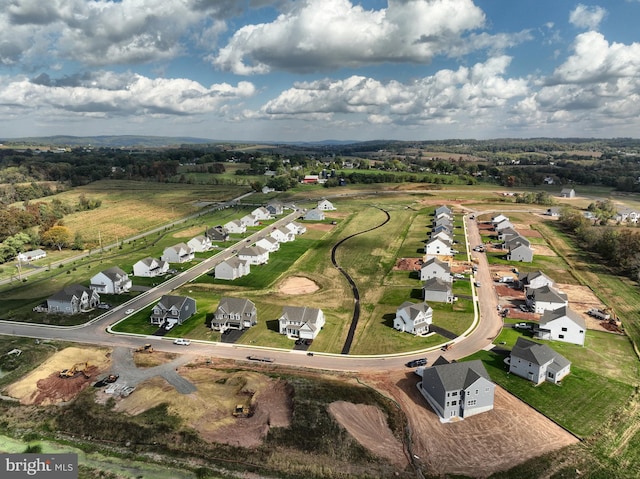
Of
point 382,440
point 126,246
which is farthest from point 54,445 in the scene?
point 126,246

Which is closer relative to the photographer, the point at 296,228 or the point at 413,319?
the point at 413,319

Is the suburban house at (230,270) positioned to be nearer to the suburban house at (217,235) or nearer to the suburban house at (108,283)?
the suburban house at (108,283)

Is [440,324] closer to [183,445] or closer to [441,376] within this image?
[441,376]

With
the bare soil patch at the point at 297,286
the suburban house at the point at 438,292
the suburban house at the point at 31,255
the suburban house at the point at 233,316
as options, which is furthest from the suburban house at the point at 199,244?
the suburban house at the point at 438,292

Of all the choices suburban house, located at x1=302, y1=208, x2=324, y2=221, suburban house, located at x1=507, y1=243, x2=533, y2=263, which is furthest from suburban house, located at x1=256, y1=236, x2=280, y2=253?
suburban house, located at x1=507, y1=243, x2=533, y2=263

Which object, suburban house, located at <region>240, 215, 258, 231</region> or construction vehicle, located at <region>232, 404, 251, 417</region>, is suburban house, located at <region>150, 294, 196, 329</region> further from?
suburban house, located at <region>240, 215, 258, 231</region>

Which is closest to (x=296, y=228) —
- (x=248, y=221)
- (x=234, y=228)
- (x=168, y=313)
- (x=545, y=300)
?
(x=234, y=228)

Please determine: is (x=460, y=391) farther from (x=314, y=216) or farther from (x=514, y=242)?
(x=314, y=216)
